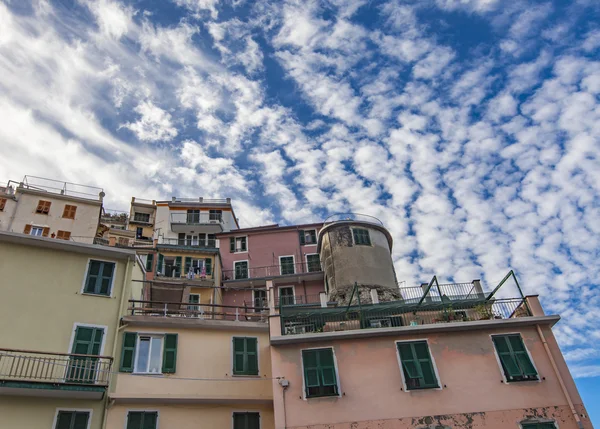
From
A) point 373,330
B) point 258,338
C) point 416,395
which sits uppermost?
point 258,338

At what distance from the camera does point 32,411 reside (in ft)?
54.5

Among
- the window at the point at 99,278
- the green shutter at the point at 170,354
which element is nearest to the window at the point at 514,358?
the green shutter at the point at 170,354

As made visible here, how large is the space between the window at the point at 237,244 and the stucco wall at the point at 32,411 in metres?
26.0

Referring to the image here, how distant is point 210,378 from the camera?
65.6 ft

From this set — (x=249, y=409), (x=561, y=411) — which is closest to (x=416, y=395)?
(x=561, y=411)

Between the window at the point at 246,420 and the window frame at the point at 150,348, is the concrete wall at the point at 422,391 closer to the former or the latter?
the window at the point at 246,420

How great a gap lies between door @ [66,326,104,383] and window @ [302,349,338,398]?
812 cm

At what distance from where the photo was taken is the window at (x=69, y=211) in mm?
39681

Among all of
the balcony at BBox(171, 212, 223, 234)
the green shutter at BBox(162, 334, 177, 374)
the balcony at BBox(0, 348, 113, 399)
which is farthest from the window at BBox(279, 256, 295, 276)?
the balcony at BBox(0, 348, 113, 399)

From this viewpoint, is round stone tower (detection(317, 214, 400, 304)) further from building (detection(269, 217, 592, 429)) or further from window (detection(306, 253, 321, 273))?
building (detection(269, 217, 592, 429))

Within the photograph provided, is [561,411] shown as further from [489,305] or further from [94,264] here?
[94,264]

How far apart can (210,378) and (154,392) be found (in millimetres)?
2350

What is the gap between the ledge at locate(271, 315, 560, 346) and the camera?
18500mm

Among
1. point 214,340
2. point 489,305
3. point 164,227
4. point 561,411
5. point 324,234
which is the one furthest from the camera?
point 164,227
